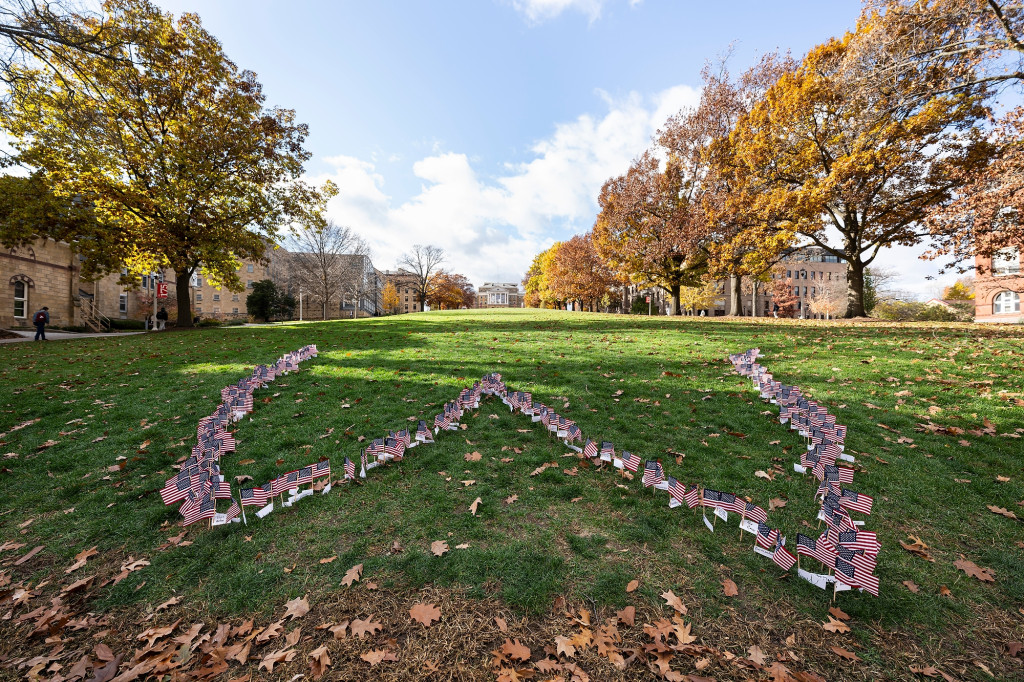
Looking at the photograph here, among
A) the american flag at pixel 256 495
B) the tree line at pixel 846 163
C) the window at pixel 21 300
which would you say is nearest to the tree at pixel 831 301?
the tree line at pixel 846 163

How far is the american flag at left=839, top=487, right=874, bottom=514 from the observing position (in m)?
3.88

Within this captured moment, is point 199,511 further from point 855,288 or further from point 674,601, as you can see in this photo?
point 855,288

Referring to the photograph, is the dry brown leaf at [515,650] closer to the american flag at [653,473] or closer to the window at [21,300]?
the american flag at [653,473]

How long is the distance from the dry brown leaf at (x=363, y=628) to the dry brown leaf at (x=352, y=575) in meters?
0.47

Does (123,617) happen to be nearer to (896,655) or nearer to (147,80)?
(896,655)

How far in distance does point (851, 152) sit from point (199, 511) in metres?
24.8

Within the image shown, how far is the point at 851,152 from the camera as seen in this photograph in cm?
1659

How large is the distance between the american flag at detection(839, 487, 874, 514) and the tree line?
14.0 meters

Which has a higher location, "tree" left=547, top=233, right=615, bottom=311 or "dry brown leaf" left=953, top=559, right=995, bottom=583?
"tree" left=547, top=233, right=615, bottom=311

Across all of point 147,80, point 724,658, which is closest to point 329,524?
point 724,658

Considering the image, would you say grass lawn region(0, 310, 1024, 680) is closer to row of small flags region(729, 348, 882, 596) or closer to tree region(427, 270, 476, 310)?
row of small flags region(729, 348, 882, 596)

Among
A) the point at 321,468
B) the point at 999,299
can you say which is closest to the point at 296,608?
the point at 321,468

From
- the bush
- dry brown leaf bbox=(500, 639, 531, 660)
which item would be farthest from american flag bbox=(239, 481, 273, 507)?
the bush

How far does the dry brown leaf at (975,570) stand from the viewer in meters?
3.37
